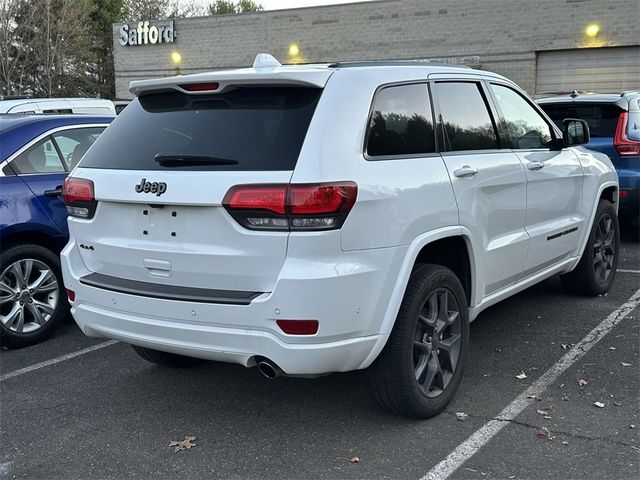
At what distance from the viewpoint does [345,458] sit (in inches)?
128

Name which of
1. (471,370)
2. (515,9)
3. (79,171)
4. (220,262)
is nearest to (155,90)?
(79,171)

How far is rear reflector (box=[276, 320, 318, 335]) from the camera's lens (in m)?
2.96

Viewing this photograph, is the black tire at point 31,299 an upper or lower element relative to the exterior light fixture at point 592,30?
lower

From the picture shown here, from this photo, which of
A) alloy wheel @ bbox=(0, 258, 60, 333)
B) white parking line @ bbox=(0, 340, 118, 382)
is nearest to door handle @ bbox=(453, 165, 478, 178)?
white parking line @ bbox=(0, 340, 118, 382)

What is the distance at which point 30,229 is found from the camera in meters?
5.07

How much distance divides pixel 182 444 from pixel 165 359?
1.05 m

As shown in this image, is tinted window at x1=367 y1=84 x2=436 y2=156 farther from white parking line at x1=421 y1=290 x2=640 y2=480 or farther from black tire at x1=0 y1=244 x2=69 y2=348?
black tire at x1=0 y1=244 x2=69 y2=348

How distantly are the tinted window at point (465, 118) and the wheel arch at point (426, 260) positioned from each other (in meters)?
0.53

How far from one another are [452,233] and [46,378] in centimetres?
284

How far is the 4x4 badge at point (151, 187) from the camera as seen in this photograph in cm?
322

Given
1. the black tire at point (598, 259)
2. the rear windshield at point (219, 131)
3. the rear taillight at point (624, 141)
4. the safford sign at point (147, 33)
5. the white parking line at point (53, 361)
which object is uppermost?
the safford sign at point (147, 33)

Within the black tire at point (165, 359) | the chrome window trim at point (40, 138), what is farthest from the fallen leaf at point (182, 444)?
the chrome window trim at point (40, 138)

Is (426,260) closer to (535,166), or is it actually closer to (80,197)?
(535,166)

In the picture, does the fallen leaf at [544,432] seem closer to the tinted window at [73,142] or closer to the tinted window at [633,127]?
the tinted window at [73,142]
